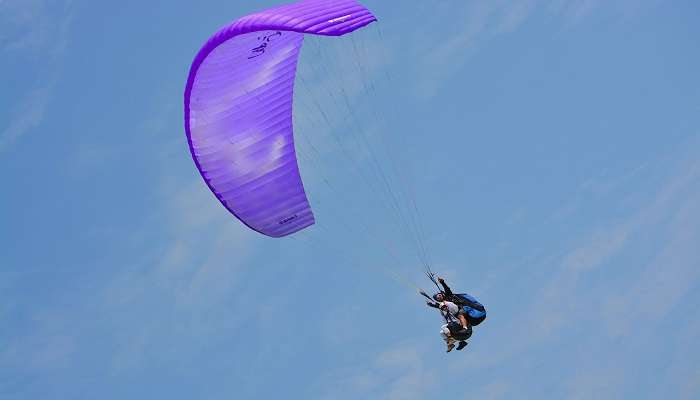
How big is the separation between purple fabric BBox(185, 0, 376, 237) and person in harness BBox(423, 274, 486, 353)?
3847mm

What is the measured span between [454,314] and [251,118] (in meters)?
6.58

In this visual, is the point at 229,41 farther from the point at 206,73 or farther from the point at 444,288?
the point at 444,288

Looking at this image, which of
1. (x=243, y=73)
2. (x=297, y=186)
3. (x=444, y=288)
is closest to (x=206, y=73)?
(x=243, y=73)

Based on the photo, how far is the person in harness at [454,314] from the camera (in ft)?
106

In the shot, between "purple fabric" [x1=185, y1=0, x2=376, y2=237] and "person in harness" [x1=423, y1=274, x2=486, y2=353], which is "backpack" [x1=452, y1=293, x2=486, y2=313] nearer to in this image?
"person in harness" [x1=423, y1=274, x2=486, y2=353]

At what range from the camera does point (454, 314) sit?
32469mm

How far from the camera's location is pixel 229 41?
31.0 m

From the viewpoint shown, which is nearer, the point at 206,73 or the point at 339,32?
the point at 339,32

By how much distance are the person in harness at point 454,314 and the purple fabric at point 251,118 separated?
12.6 feet

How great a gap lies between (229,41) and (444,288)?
7.62 meters

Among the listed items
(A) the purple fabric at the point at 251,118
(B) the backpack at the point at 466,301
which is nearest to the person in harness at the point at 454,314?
(B) the backpack at the point at 466,301

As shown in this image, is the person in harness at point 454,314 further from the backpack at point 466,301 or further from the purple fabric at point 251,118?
the purple fabric at point 251,118

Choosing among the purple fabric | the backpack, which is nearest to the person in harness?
the backpack

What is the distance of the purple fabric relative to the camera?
102 feet
